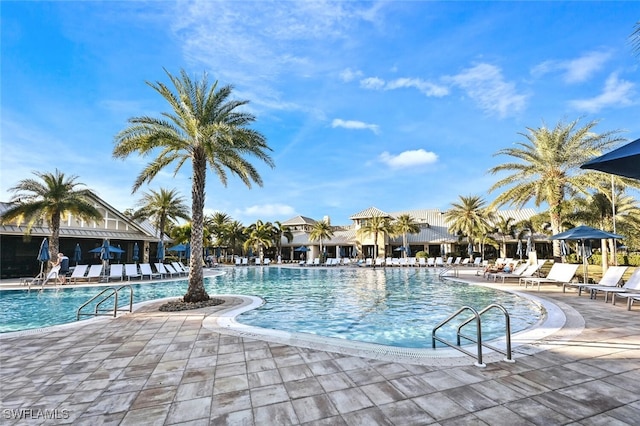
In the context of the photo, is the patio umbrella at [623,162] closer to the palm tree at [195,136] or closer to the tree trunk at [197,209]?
the palm tree at [195,136]

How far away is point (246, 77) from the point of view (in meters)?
13.3

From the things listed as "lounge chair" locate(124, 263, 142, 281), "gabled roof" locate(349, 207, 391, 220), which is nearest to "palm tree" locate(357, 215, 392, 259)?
"gabled roof" locate(349, 207, 391, 220)

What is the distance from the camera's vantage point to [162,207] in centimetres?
2780

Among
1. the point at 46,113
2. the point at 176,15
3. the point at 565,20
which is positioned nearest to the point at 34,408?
the point at 176,15

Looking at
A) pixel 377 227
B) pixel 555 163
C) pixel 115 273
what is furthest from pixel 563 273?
pixel 377 227

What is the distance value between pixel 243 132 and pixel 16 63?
7050 millimetres

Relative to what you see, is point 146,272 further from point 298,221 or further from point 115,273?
point 298,221

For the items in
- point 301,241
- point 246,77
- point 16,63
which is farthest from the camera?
point 301,241

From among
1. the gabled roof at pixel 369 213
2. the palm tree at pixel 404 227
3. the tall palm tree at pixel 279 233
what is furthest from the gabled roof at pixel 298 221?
the palm tree at pixel 404 227

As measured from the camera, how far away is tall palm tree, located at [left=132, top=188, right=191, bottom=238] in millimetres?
27797

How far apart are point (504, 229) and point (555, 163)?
2397 cm

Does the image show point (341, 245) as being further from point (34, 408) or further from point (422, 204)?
point (34, 408)

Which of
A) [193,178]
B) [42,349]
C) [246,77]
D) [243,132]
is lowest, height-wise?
[42,349]

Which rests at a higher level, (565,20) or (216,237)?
(565,20)
